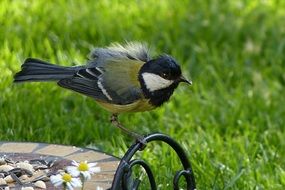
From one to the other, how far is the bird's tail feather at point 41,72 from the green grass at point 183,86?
753 mm

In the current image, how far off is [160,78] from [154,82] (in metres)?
0.05

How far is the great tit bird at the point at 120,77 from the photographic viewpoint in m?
4.06

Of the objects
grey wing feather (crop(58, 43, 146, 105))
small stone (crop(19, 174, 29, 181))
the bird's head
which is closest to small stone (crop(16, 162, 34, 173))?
small stone (crop(19, 174, 29, 181))

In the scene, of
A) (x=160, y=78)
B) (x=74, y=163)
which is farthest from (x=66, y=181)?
(x=160, y=78)

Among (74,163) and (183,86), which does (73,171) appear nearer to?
(74,163)

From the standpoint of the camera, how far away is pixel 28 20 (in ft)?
22.4

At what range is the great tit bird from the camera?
13.3 ft

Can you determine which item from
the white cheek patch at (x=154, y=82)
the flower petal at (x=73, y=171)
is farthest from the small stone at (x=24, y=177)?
the white cheek patch at (x=154, y=82)

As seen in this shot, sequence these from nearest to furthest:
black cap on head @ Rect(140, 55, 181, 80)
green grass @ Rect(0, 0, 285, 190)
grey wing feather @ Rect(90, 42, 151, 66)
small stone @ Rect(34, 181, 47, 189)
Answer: small stone @ Rect(34, 181, 47, 189) < black cap on head @ Rect(140, 55, 181, 80) < grey wing feather @ Rect(90, 42, 151, 66) < green grass @ Rect(0, 0, 285, 190)

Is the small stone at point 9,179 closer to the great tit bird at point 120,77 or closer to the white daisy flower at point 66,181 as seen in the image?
the white daisy flower at point 66,181

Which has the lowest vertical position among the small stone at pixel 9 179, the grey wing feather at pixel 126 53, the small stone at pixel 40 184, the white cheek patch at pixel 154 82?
the small stone at pixel 40 184

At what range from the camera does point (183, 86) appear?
627cm

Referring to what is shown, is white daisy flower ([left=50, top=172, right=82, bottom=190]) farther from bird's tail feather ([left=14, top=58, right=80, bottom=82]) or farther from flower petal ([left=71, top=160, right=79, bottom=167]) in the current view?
bird's tail feather ([left=14, top=58, right=80, bottom=82])

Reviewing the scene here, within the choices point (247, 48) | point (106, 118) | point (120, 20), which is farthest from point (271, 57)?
point (106, 118)
